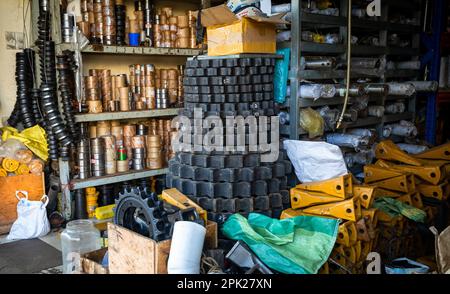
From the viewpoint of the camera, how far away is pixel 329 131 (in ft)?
12.5

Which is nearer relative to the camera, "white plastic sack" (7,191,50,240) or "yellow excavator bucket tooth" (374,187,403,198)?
"yellow excavator bucket tooth" (374,187,403,198)

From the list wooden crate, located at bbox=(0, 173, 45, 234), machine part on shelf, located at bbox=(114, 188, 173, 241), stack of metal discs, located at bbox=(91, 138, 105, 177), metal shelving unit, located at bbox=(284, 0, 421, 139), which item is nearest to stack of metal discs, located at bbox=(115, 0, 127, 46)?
stack of metal discs, located at bbox=(91, 138, 105, 177)

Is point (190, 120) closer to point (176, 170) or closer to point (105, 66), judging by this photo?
point (176, 170)

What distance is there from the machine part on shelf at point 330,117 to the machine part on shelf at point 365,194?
31.1 inches

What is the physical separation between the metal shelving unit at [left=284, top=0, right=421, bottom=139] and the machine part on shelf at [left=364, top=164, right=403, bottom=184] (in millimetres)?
427

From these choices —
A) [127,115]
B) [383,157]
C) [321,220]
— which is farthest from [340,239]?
[127,115]

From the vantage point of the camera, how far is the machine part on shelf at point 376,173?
3520 millimetres

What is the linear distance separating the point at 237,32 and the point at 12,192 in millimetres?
2450

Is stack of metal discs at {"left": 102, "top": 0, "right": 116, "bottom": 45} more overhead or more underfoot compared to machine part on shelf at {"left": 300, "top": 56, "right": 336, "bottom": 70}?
more overhead

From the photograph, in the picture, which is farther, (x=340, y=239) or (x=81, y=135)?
(x=81, y=135)

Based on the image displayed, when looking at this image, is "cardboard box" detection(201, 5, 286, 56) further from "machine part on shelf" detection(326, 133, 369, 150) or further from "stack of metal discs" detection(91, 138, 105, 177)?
"stack of metal discs" detection(91, 138, 105, 177)

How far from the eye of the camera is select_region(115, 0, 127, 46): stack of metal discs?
4.41m

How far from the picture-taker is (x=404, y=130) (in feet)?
14.7

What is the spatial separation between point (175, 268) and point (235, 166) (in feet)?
3.32
